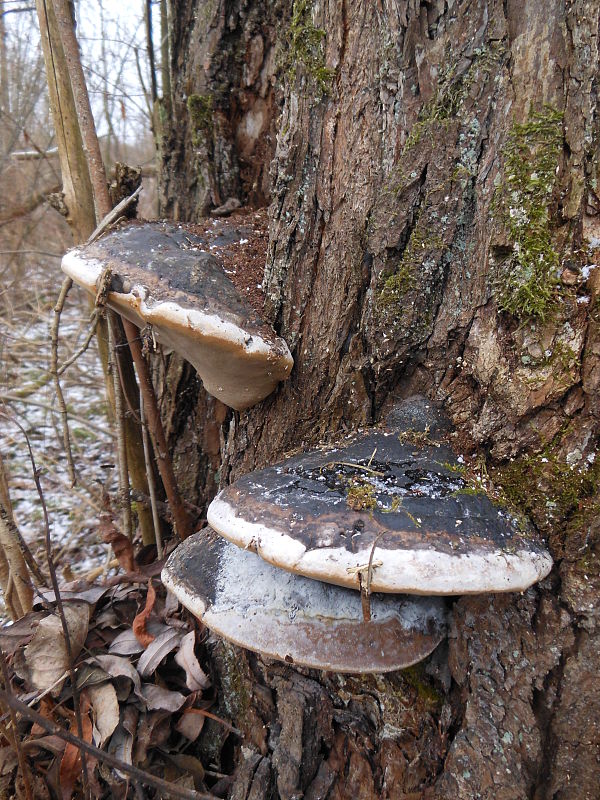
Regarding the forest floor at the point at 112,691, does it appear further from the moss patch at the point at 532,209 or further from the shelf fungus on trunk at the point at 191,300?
the moss patch at the point at 532,209

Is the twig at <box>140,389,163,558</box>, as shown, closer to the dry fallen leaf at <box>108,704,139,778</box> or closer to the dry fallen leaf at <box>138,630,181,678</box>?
the dry fallen leaf at <box>138,630,181,678</box>

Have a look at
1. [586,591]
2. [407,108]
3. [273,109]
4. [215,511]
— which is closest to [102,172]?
[273,109]

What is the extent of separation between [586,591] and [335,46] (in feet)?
6.64

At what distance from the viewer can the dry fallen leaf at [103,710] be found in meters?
1.80

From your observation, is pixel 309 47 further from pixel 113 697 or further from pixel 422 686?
pixel 113 697

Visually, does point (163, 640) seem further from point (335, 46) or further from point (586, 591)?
point (335, 46)

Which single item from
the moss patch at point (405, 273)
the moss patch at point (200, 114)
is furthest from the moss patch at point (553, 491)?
the moss patch at point (200, 114)

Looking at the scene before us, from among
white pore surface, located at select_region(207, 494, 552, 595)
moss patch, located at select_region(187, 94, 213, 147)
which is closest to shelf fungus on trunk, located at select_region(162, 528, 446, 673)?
white pore surface, located at select_region(207, 494, 552, 595)

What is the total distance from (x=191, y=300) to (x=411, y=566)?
1.03 metres

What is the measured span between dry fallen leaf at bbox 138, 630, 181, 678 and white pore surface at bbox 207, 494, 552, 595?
120 cm

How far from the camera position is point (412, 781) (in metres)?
1.65

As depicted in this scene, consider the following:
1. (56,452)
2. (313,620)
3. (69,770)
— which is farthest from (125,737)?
(56,452)

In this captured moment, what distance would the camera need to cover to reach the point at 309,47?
5.81 feet

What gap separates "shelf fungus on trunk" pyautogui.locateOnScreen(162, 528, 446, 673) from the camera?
1412 mm
